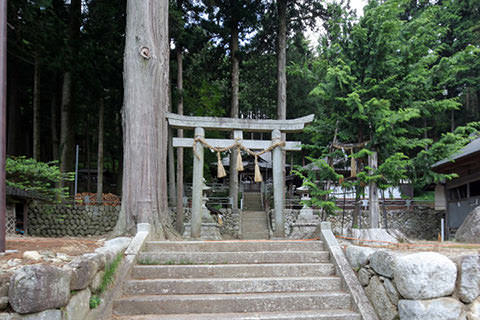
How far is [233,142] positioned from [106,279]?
15.5 ft

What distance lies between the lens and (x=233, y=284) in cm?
424

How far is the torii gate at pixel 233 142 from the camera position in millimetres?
7586

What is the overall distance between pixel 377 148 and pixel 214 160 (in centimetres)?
1706

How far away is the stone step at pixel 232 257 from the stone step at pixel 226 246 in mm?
238

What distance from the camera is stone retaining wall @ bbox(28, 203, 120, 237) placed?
15414 mm

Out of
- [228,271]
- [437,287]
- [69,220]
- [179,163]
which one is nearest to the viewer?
[437,287]

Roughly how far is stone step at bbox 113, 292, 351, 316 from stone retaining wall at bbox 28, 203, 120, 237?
12.8m

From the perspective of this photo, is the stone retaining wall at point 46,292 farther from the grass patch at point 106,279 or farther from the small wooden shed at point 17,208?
the small wooden shed at point 17,208

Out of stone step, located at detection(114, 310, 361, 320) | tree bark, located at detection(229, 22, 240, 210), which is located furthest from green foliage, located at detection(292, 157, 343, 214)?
tree bark, located at detection(229, 22, 240, 210)

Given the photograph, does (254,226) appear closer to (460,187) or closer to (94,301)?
(460,187)

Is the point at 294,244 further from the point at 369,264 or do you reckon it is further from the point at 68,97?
the point at 68,97

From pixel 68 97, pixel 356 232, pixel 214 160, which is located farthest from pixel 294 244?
pixel 214 160

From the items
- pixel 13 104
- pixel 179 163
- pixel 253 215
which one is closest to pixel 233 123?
pixel 179 163

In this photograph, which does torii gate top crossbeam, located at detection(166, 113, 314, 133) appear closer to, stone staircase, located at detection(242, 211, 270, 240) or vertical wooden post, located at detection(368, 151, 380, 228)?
vertical wooden post, located at detection(368, 151, 380, 228)
